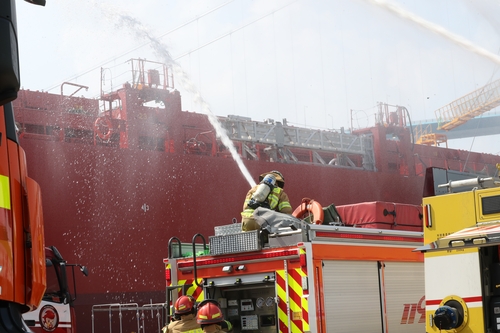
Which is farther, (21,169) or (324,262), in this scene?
(324,262)

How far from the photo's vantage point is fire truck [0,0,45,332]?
248 centimetres

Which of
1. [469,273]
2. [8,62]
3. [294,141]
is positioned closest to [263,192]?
[469,273]

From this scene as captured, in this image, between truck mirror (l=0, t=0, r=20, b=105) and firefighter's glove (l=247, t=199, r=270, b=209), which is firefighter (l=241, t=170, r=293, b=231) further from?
truck mirror (l=0, t=0, r=20, b=105)

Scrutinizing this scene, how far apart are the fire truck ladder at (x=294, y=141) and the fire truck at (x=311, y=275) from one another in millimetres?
13481

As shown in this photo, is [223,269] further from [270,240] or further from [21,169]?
[21,169]

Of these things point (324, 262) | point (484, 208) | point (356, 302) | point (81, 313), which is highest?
point (484, 208)

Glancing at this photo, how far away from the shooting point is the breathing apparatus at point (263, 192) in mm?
7434

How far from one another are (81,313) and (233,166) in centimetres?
675

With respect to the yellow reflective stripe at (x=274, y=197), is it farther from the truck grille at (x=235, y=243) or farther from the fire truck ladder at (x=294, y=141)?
the fire truck ladder at (x=294, y=141)

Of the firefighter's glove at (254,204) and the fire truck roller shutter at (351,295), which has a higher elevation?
the firefighter's glove at (254,204)

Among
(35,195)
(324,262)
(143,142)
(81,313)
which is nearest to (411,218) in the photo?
(324,262)

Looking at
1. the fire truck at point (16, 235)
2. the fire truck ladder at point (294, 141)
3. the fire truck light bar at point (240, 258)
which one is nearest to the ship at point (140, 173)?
the fire truck ladder at point (294, 141)

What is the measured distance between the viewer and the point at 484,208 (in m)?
5.38

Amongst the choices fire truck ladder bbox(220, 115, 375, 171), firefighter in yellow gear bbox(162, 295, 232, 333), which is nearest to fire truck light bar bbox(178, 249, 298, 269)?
firefighter in yellow gear bbox(162, 295, 232, 333)
